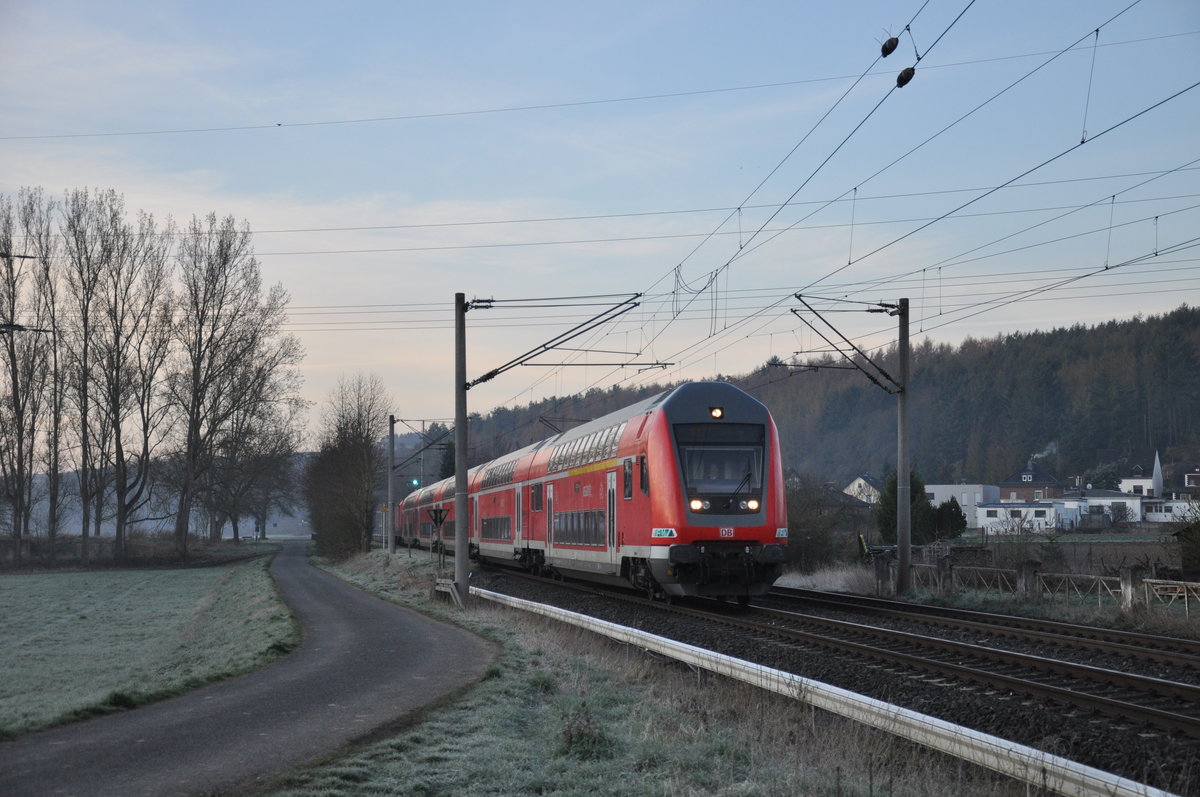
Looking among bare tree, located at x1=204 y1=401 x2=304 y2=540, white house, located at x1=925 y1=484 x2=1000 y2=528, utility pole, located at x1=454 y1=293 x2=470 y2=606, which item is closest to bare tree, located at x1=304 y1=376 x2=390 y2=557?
bare tree, located at x1=204 y1=401 x2=304 y2=540

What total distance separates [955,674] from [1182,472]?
365ft

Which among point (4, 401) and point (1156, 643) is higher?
point (4, 401)

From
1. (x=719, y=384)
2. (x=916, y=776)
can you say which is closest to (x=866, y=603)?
(x=719, y=384)

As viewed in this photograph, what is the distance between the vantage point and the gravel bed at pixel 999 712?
8500 mm

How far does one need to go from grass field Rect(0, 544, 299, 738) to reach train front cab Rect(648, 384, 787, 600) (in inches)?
267

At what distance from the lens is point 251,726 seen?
9.75 m

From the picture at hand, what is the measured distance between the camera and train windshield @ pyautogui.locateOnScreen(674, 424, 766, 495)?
20312 mm

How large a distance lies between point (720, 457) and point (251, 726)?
39.9 ft

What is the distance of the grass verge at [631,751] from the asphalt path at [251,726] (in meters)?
0.46

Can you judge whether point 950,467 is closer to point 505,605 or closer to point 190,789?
Answer: point 505,605

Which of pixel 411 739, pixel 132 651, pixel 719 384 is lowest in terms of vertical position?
pixel 132 651

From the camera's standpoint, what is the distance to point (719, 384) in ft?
70.7

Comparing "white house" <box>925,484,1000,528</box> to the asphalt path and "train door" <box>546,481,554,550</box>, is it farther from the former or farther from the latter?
the asphalt path

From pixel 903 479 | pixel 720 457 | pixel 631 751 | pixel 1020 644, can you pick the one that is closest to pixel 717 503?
pixel 720 457
